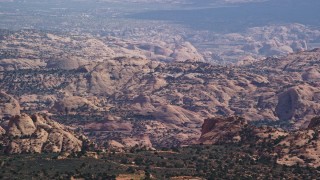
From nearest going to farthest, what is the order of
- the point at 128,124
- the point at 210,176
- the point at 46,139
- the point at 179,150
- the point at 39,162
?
the point at 210,176
the point at 39,162
the point at 179,150
the point at 46,139
the point at 128,124

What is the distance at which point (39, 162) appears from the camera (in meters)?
103

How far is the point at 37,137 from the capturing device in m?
131

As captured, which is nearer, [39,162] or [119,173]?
[119,173]

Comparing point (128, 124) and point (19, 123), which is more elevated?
point (19, 123)

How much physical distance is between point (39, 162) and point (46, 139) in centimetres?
2877

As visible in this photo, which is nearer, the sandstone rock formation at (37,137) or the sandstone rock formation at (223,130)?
the sandstone rock formation at (37,137)

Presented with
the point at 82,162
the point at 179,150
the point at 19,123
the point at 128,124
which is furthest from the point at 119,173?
the point at 128,124

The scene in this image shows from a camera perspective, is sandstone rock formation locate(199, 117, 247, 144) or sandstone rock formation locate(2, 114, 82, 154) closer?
sandstone rock formation locate(2, 114, 82, 154)

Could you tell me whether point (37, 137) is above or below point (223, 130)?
below

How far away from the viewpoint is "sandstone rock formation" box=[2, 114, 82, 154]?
125375 millimetres

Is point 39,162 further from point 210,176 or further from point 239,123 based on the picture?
point 239,123

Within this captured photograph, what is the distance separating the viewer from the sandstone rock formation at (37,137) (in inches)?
4936

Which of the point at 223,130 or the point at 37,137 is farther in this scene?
the point at 223,130

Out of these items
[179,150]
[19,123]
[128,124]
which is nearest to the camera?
[179,150]
